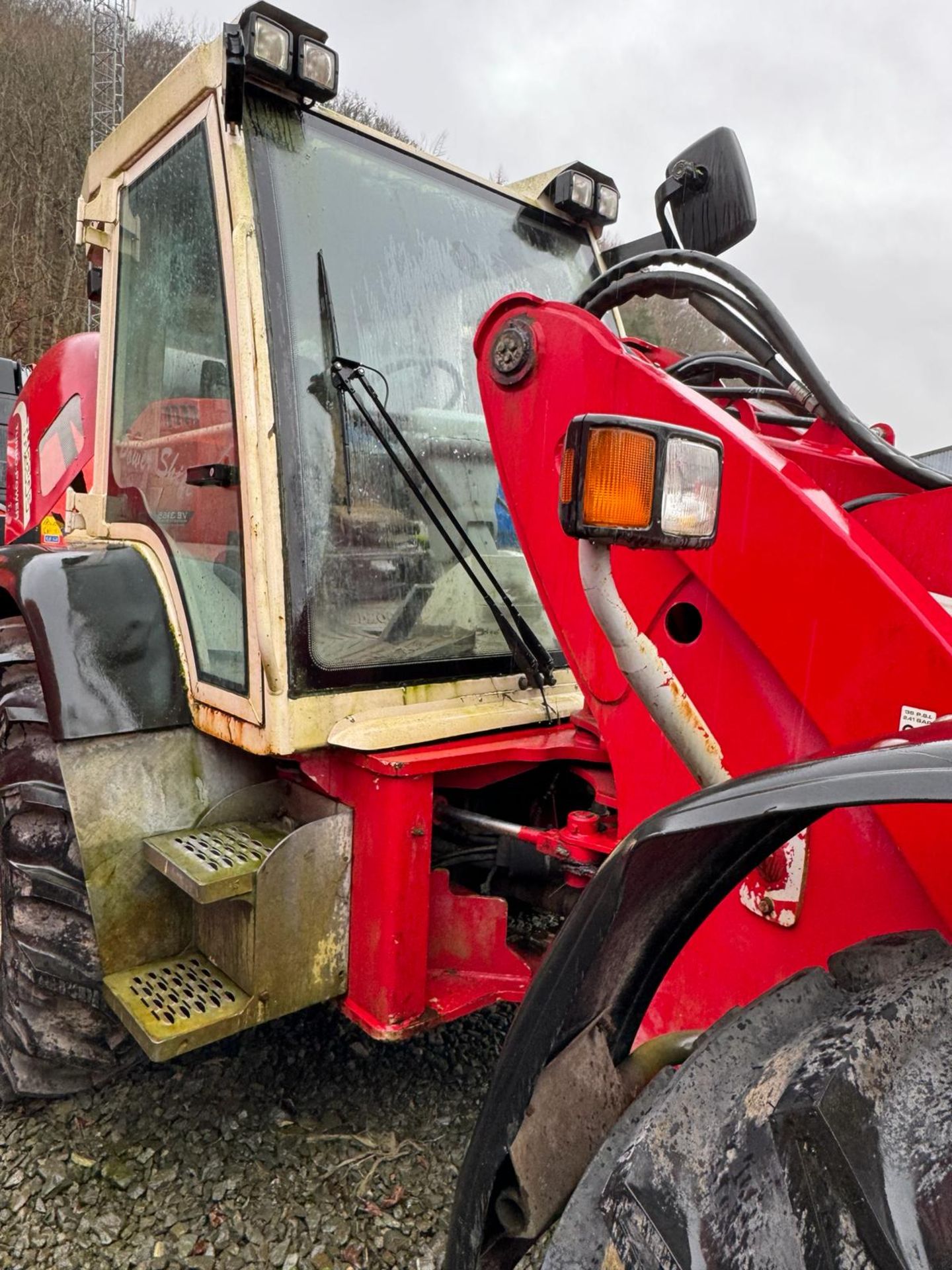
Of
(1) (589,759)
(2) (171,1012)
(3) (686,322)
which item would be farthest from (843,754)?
(3) (686,322)

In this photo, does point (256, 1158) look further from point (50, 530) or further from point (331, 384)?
point (50, 530)

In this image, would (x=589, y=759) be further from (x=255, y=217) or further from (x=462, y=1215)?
(x=255, y=217)

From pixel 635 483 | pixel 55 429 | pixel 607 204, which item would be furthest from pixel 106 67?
pixel 635 483

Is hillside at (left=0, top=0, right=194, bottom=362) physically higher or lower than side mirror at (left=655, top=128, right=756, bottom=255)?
higher

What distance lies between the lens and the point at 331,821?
5.90ft

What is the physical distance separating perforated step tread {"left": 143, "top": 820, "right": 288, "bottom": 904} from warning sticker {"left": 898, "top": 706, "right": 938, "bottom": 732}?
121 centimetres

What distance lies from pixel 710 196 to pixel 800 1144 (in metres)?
1.73

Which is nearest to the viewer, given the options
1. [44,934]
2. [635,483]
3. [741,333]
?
[635,483]

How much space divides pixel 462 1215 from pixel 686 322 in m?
7.88

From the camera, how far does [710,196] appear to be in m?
1.79

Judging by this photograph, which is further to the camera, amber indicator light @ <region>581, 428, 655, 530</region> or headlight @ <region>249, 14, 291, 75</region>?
headlight @ <region>249, 14, 291, 75</region>

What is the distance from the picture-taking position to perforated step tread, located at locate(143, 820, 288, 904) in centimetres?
165

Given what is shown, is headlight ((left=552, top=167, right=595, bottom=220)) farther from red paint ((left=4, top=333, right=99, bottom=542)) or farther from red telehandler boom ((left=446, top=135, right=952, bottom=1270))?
red paint ((left=4, top=333, right=99, bottom=542))

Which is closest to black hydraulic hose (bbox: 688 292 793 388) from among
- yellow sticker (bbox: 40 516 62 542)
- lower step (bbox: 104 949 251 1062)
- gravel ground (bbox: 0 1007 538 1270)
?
lower step (bbox: 104 949 251 1062)
